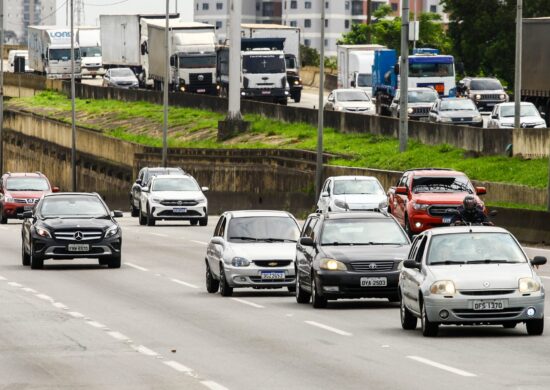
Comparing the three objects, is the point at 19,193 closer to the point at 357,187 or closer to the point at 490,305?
the point at 357,187

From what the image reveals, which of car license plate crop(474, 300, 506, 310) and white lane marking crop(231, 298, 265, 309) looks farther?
white lane marking crop(231, 298, 265, 309)

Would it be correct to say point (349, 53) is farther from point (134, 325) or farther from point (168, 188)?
point (134, 325)

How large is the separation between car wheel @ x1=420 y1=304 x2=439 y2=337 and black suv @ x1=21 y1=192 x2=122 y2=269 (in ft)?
49.1

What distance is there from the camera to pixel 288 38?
320ft

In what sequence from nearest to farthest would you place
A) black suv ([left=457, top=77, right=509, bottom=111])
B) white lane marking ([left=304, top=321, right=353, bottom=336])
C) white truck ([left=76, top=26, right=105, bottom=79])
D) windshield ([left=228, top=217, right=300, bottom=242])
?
white lane marking ([left=304, top=321, right=353, bottom=336]) → windshield ([left=228, top=217, right=300, bottom=242]) → black suv ([left=457, top=77, right=509, bottom=111]) → white truck ([left=76, top=26, right=105, bottom=79])

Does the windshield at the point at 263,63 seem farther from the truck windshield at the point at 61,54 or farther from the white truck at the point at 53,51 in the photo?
the truck windshield at the point at 61,54

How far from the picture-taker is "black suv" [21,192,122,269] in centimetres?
3462

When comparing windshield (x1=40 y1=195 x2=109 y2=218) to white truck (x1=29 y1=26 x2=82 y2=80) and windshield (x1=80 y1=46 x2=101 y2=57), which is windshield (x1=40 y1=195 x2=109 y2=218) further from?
windshield (x1=80 y1=46 x2=101 y2=57)

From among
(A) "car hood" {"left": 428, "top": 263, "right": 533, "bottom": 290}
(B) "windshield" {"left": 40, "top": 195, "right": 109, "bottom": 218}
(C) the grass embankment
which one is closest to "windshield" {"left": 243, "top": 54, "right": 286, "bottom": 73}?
(C) the grass embankment

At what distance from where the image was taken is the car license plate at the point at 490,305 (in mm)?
19984

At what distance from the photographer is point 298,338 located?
2075cm

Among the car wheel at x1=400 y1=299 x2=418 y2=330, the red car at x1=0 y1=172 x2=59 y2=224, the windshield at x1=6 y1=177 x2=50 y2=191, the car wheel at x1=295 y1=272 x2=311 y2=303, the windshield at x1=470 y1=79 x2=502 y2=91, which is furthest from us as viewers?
the windshield at x1=470 y1=79 x2=502 y2=91

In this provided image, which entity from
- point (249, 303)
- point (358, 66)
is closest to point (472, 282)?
point (249, 303)

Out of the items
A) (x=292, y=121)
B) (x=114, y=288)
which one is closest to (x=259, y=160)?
(x=292, y=121)
